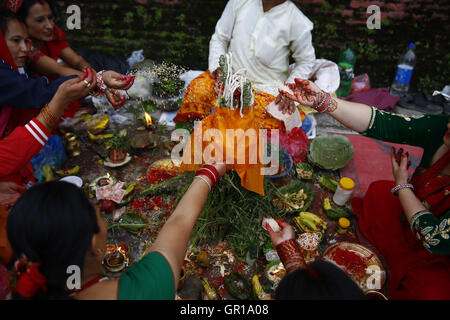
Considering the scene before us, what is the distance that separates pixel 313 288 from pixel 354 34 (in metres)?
4.37

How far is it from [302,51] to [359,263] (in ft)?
6.94

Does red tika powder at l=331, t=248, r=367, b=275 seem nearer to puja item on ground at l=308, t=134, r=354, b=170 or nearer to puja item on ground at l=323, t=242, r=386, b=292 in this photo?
puja item on ground at l=323, t=242, r=386, b=292

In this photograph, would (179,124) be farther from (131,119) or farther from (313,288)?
(313,288)

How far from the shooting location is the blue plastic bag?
2.76m

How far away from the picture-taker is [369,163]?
332 cm

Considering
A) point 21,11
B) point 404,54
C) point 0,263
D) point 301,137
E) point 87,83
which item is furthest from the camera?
point 404,54

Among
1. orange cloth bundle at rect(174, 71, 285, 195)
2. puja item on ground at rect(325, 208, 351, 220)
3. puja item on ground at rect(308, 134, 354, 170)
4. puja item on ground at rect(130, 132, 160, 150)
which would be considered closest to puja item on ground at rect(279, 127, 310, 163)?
puja item on ground at rect(308, 134, 354, 170)

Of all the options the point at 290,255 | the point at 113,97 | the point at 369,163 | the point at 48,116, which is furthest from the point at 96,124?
the point at 369,163

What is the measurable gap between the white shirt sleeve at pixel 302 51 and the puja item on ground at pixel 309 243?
1604 millimetres

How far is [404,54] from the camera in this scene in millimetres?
4301

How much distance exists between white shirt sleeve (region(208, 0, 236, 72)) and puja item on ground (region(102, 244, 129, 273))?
1924 mm

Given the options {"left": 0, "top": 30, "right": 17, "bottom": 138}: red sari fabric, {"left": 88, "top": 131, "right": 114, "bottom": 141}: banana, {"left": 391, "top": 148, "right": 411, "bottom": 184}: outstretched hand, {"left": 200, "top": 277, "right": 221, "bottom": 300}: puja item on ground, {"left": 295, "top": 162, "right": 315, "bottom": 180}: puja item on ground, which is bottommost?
{"left": 200, "top": 277, "right": 221, "bottom": 300}: puja item on ground
